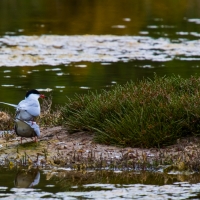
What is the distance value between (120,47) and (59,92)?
24.8 ft

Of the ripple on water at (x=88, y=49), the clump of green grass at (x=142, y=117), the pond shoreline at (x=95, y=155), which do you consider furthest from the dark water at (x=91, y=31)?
the pond shoreline at (x=95, y=155)

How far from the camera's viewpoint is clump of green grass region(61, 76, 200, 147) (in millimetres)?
9531

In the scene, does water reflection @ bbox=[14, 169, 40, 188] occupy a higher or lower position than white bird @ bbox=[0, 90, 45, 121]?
lower

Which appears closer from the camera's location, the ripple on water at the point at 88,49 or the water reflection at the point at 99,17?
the ripple on water at the point at 88,49

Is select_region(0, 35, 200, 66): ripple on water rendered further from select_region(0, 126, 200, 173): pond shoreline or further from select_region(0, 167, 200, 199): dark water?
select_region(0, 167, 200, 199): dark water

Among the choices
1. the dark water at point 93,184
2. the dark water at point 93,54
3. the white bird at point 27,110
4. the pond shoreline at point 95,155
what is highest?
the dark water at point 93,54

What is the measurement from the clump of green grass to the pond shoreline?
125mm

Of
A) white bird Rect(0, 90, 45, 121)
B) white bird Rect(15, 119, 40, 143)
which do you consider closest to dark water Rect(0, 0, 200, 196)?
white bird Rect(15, 119, 40, 143)

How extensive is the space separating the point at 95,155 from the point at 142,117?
2.63 ft

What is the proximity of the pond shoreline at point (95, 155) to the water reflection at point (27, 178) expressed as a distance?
34cm

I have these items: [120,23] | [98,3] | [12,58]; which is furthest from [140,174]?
[98,3]

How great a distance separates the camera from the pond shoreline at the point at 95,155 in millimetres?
8859

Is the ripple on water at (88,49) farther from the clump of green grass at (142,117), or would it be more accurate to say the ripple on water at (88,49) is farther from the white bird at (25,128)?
the white bird at (25,128)

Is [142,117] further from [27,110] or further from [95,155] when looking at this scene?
[27,110]
